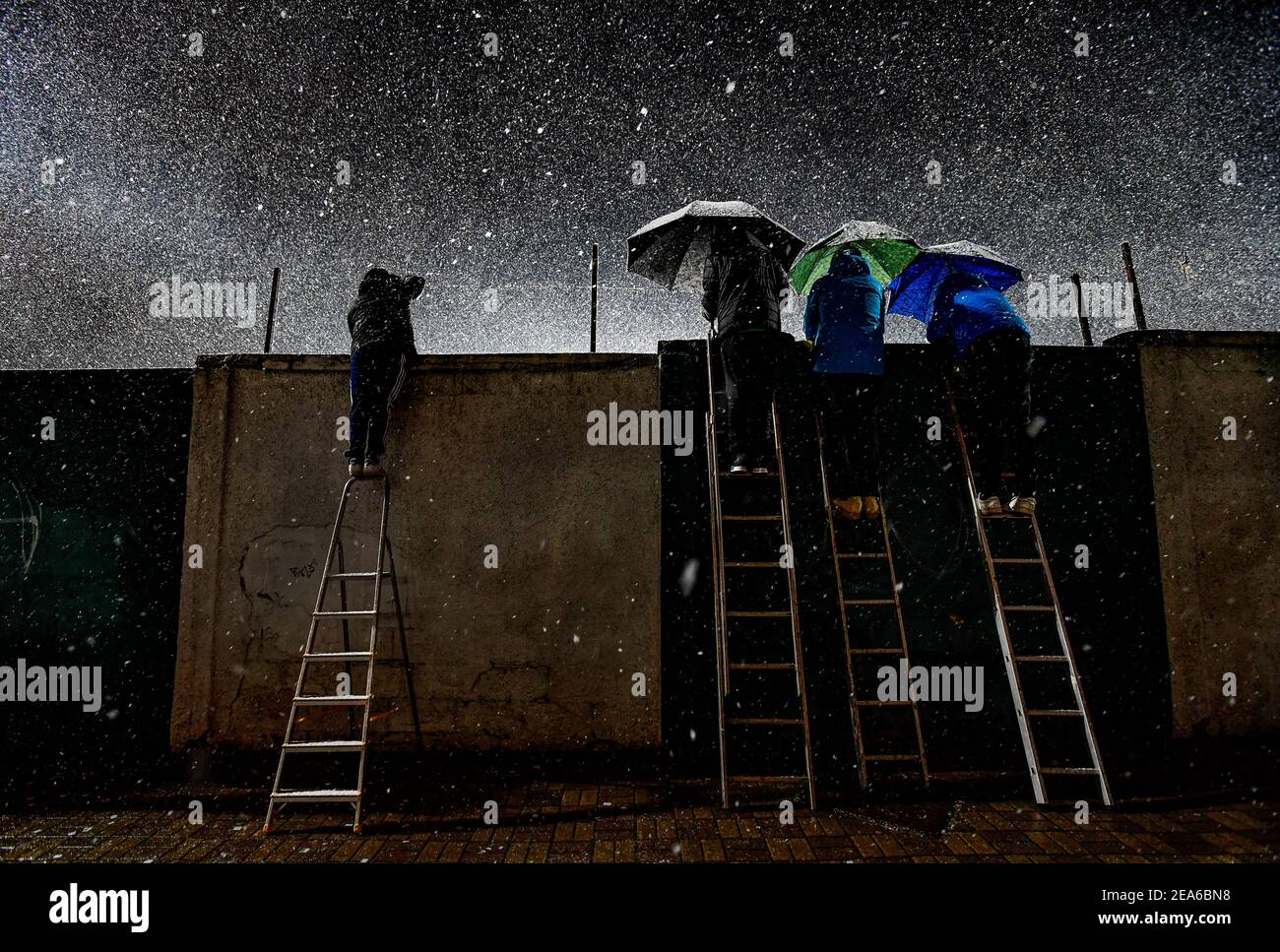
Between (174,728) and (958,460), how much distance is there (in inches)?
246

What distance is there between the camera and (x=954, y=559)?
15.6 ft

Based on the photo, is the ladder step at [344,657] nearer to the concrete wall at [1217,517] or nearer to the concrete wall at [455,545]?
the concrete wall at [455,545]

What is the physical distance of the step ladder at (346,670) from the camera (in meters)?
3.46

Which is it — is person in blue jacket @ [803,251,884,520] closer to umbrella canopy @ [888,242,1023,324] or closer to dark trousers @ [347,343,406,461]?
umbrella canopy @ [888,242,1023,324]

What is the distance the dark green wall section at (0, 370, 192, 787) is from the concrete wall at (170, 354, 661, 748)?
21 cm

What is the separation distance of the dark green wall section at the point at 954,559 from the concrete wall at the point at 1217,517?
0.14 m

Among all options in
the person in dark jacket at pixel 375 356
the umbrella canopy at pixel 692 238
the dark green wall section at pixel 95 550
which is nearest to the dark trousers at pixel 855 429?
the umbrella canopy at pixel 692 238

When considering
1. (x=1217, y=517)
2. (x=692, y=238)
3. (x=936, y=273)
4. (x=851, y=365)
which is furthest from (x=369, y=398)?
(x=1217, y=517)

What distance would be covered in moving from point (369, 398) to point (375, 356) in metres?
0.31

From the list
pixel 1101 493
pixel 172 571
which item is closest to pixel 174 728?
pixel 172 571

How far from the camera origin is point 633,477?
484cm

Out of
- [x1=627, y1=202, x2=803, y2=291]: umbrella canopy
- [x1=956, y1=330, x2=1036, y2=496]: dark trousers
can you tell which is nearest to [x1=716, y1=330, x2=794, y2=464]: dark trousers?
[x1=627, y1=202, x2=803, y2=291]: umbrella canopy

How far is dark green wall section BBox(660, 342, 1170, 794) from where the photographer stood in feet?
15.0

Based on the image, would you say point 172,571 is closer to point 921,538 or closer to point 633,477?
point 633,477
